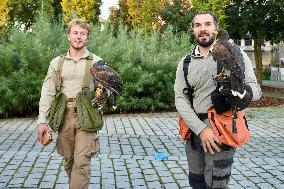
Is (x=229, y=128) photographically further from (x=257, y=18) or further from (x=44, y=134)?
(x=257, y=18)

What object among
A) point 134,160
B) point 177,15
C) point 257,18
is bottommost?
point 134,160

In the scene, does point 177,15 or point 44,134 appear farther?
point 177,15

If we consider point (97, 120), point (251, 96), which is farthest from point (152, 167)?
point (251, 96)

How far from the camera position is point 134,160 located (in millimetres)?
7707

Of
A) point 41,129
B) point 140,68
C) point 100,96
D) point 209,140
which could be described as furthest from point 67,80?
point 140,68

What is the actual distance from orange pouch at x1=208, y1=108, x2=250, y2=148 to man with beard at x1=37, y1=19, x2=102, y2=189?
4.74 feet

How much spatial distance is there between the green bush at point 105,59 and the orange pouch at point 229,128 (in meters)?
9.64

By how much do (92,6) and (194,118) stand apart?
118 ft

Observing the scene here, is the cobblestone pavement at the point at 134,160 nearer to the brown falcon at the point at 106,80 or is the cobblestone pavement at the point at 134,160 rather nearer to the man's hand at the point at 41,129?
the man's hand at the point at 41,129

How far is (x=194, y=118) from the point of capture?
13.4 feet

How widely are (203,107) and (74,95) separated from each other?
1.41m

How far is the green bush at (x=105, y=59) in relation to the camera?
1312 cm

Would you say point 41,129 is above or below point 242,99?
below

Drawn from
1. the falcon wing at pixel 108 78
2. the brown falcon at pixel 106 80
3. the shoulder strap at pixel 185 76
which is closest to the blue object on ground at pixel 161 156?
the brown falcon at pixel 106 80
